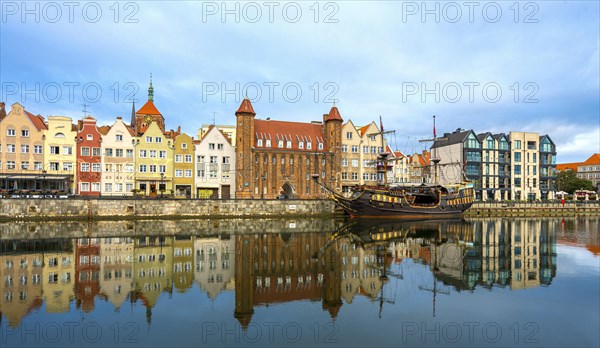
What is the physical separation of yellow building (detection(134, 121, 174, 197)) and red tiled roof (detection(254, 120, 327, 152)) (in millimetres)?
14690

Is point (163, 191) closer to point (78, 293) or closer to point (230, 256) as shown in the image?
point (230, 256)

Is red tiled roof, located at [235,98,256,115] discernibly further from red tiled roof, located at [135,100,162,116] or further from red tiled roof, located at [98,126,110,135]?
red tiled roof, located at [135,100,162,116]

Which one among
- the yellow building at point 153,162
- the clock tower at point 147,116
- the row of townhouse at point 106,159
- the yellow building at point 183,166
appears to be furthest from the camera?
the clock tower at point 147,116

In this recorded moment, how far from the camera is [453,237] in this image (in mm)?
37219

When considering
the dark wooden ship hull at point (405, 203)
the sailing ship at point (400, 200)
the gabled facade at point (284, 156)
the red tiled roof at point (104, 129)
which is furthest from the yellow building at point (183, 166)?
the dark wooden ship hull at point (405, 203)

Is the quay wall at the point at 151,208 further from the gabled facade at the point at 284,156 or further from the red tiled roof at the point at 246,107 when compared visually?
the red tiled roof at the point at 246,107

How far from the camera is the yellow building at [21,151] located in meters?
57.6

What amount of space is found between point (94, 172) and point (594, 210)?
9209 centimetres

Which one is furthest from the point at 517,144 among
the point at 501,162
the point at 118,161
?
the point at 118,161

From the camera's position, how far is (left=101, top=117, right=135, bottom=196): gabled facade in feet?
201

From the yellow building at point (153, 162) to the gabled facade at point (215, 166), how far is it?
452cm

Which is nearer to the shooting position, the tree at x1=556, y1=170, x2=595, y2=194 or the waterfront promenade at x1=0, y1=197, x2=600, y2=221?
the waterfront promenade at x1=0, y1=197, x2=600, y2=221

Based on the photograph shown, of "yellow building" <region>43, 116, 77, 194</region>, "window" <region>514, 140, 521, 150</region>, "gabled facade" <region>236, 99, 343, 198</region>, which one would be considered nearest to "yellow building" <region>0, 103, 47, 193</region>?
"yellow building" <region>43, 116, 77, 194</region>

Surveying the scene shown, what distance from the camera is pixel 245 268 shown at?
21734mm
